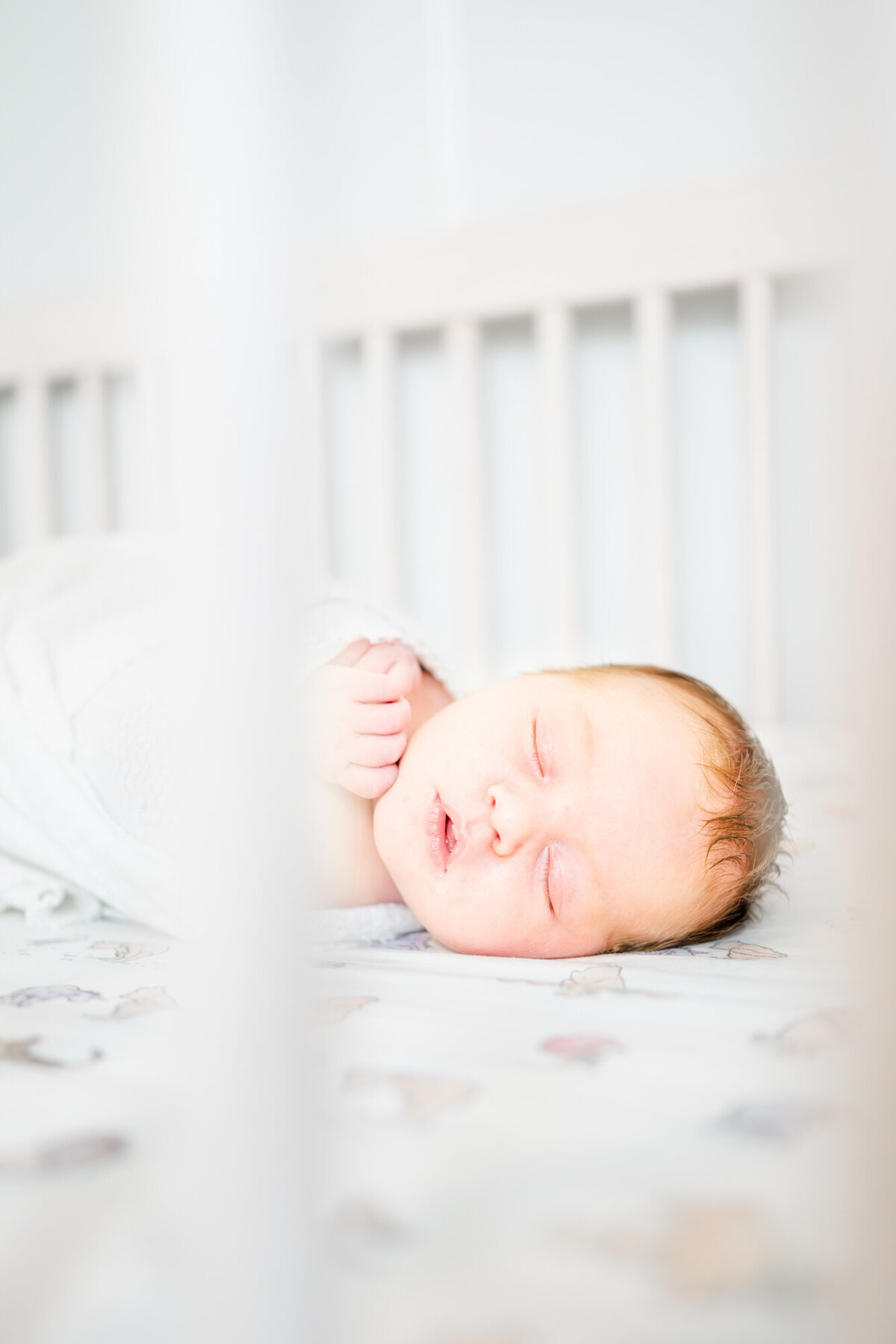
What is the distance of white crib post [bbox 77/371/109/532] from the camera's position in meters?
1.59

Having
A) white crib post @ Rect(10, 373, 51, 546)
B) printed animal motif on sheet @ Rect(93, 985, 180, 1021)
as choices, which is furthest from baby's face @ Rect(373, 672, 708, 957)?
white crib post @ Rect(10, 373, 51, 546)

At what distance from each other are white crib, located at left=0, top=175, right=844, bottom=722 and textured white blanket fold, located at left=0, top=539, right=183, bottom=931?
528mm

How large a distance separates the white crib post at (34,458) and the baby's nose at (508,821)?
1.20m

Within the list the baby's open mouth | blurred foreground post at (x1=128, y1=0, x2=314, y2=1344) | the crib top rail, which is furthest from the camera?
the crib top rail

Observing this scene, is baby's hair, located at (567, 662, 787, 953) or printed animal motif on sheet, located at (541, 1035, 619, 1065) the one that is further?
baby's hair, located at (567, 662, 787, 953)

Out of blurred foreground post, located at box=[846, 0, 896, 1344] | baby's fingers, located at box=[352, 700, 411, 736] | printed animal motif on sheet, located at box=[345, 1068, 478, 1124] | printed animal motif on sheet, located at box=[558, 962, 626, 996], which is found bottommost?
printed animal motif on sheet, located at box=[558, 962, 626, 996]

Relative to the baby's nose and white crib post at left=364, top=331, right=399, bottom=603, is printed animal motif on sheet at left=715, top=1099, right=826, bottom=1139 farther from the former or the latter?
white crib post at left=364, top=331, right=399, bottom=603

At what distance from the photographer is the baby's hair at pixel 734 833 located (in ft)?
2.23

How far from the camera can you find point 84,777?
762mm

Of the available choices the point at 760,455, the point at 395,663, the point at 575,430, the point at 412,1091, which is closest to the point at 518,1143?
the point at 412,1091

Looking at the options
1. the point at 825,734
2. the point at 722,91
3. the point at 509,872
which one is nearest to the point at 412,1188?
the point at 509,872

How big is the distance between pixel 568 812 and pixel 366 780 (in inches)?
6.0

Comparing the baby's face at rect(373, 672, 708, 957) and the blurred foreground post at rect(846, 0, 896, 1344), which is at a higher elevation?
the blurred foreground post at rect(846, 0, 896, 1344)

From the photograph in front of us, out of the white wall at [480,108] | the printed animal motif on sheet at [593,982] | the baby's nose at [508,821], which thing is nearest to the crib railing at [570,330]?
the white wall at [480,108]
